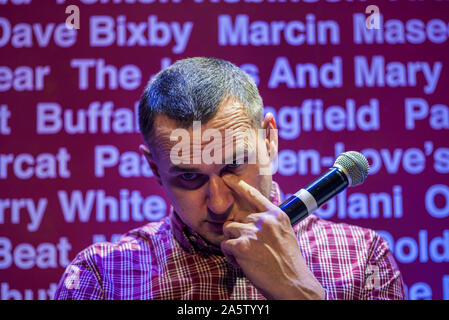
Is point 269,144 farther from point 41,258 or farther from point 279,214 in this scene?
point 41,258

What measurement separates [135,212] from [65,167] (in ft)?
1.19

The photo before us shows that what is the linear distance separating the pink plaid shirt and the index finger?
298mm

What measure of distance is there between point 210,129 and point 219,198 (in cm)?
20

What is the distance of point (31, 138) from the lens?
2180mm

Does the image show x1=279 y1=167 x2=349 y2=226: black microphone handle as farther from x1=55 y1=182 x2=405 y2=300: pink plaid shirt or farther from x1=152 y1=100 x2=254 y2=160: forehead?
x1=55 y1=182 x2=405 y2=300: pink plaid shirt

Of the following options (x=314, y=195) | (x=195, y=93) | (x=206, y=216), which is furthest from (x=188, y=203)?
(x=314, y=195)

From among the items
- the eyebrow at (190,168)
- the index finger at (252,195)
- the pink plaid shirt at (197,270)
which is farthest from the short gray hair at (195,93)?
the pink plaid shirt at (197,270)

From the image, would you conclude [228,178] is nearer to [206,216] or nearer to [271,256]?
[206,216]

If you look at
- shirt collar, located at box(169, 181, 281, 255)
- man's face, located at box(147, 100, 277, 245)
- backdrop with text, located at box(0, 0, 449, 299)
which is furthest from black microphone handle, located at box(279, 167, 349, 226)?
backdrop with text, located at box(0, 0, 449, 299)

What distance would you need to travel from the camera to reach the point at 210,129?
1.43 m

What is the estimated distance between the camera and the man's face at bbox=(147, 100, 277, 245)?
140 centimetres

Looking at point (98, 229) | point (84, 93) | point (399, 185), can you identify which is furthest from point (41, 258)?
point (399, 185)
